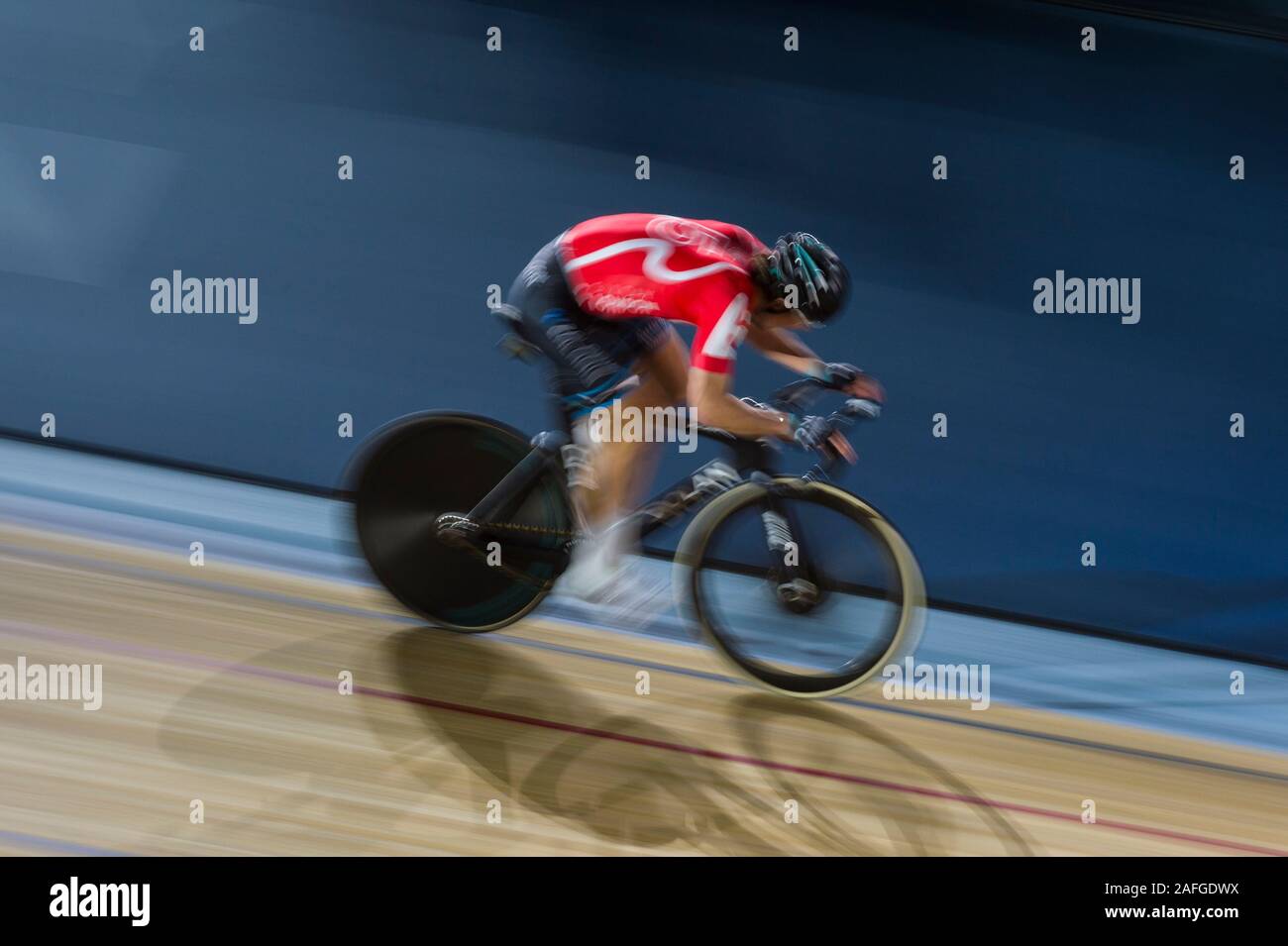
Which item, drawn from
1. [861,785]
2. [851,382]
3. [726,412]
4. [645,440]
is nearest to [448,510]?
[645,440]

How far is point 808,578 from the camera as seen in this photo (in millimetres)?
3021

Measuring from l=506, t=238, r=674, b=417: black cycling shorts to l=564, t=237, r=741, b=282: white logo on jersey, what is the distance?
14 centimetres

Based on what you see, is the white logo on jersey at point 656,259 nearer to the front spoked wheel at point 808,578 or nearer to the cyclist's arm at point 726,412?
the cyclist's arm at point 726,412

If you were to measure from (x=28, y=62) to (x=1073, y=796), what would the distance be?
14.6 ft

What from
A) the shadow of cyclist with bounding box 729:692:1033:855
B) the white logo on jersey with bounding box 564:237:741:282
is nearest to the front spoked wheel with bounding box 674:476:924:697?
the shadow of cyclist with bounding box 729:692:1033:855

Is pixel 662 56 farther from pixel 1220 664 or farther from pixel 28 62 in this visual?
pixel 1220 664

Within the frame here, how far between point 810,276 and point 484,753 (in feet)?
4.42

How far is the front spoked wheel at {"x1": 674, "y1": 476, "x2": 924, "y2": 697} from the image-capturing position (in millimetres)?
2980

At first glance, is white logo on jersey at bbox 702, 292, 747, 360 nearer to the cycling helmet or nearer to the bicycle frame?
the cycling helmet

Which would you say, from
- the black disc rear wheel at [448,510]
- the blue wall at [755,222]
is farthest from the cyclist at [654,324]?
the blue wall at [755,222]

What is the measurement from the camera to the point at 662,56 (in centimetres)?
446

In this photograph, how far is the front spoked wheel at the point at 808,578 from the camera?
117 inches

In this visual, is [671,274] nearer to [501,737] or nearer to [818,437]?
[818,437]

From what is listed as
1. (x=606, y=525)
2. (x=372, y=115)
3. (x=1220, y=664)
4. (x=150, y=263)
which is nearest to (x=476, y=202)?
(x=372, y=115)
